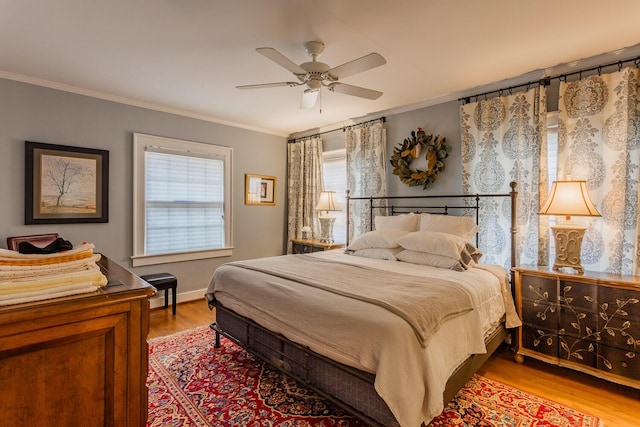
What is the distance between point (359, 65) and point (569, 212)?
2.02m

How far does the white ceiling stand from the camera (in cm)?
207

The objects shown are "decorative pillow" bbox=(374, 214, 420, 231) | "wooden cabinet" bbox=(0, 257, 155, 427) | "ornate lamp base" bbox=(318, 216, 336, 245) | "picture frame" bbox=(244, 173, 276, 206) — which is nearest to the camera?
"wooden cabinet" bbox=(0, 257, 155, 427)

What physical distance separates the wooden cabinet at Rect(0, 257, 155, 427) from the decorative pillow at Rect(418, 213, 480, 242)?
2876 mm

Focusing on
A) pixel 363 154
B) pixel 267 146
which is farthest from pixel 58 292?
pixel 267 146

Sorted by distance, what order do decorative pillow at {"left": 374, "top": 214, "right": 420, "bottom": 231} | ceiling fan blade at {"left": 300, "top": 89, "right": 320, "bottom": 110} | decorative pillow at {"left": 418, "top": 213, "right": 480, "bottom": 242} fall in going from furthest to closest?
1. decorative pillow at {"left": 374, "top": 214, "right": 420, "bottom": 231}
2. decorative pillow at {"left": 418, "top": 213, "right": 480, "bottom": 242}
3. ceiling fan blade at {"left": 300, "top": 89, "right": 320, "bottom": 110}

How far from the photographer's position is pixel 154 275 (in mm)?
3984

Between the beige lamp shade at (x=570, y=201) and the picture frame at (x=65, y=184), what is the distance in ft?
15.0

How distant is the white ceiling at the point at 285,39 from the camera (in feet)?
6.78

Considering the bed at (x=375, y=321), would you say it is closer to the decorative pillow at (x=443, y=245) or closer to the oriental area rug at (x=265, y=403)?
the decorative pillow at (x=443, y=245)

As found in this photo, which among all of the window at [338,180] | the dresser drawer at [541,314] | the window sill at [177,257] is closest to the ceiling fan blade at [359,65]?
the dresser drawer at [541,314]

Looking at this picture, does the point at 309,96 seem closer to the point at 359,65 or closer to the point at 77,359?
the point at 359,65

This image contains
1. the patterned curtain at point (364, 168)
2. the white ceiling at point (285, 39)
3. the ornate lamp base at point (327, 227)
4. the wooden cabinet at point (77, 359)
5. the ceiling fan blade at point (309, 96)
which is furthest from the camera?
the ornate lamp base at point (327, 227)

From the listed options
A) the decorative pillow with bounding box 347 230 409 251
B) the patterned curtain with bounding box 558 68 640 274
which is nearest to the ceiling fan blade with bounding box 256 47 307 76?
the decorative pillow with bounding box 347 230 409 251

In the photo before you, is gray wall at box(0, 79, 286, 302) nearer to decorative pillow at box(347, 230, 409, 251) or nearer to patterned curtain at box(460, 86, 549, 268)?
decorative pillow at box(347, 230, 409, 251)
